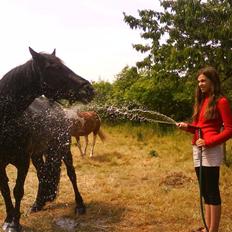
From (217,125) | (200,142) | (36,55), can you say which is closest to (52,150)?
(36,55)

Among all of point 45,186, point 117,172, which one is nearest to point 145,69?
point 117,172

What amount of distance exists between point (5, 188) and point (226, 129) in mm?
2786

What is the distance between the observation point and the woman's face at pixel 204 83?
394 centimetres

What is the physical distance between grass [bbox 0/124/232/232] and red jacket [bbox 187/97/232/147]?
1.52 m

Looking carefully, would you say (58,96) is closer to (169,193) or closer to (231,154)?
(169,193)

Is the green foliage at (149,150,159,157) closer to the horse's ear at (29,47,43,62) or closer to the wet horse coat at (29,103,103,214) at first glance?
the wet horse coat at (29,103,103,214)

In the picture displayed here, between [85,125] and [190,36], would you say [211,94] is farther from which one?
[85,125]

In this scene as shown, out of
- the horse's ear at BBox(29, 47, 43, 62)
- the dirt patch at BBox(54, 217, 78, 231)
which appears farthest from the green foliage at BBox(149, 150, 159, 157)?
the horse's ear at BBox(29, 47, 43, 62)

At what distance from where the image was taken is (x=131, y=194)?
6688mm

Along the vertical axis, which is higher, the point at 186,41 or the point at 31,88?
the point at 186,41

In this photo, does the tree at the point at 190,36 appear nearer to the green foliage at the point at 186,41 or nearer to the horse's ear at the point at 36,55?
the green foliage at the point at 186,41

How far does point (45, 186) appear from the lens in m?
5.88

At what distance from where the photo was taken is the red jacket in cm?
372

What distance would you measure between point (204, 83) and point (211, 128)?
452 mm
